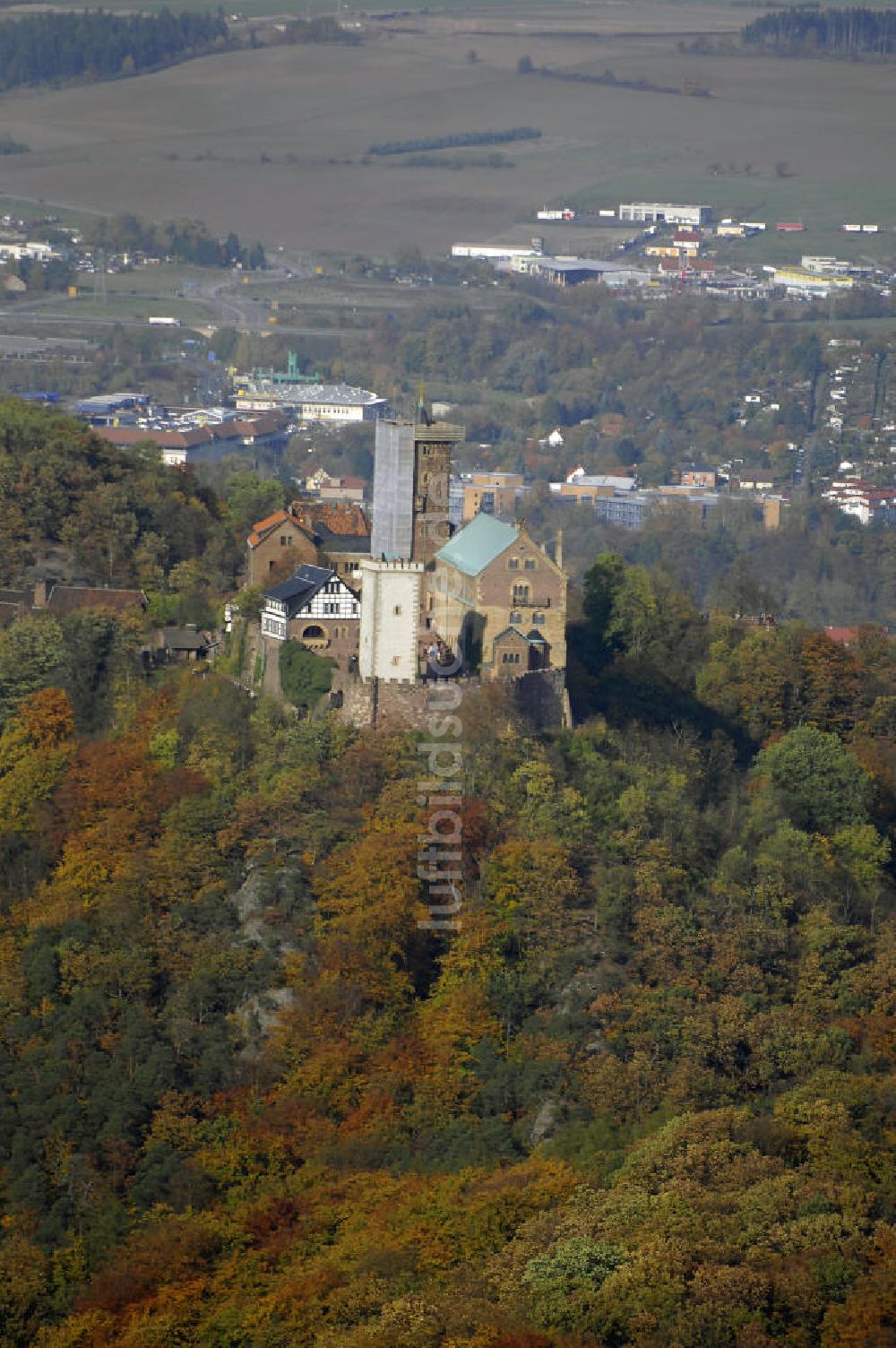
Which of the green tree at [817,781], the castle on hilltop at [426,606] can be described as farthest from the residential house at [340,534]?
the green tree at [817,781]

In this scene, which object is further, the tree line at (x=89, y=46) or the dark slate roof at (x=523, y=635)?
the tree line at (x=89, y=46)

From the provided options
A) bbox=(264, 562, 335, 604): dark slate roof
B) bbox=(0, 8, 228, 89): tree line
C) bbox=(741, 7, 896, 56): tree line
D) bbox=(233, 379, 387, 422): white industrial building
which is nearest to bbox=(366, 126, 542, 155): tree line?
bbox=(0, 8, 228, 89): tree line

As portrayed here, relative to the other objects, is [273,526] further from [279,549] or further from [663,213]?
[663,213]

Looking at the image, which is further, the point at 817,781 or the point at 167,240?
the point at 167,240

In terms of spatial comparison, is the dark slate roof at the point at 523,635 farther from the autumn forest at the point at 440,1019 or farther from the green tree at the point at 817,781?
the green tree at the point at 817,781

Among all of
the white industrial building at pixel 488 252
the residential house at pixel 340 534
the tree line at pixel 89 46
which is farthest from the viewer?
the tree line at pixel 89 46

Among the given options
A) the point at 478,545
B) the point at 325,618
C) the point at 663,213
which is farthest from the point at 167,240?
the point at 325,618
